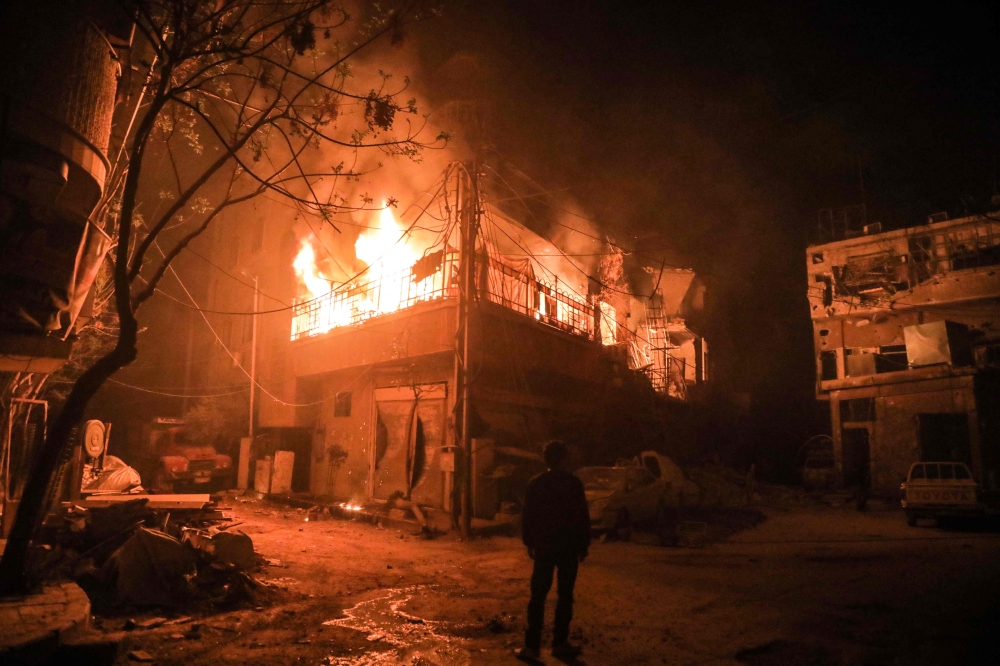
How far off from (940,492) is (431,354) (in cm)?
1364

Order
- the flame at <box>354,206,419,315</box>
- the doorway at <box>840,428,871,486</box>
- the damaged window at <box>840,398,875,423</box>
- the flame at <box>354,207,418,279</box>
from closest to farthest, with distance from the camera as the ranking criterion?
the flame at <box>354,206,419,315</box>
the flame at <box>354,207,418,279</box>
the doorway at <box>840,428,871,486</box>
the damaged window at <box>840,398,875,423</box>

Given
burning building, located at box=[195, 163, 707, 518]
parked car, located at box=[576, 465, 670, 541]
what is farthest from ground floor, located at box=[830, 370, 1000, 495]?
parked car, located at box=[576, 465, 670, 541]

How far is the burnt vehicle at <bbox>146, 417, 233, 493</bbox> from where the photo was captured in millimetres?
19766

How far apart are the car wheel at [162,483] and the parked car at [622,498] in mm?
13873

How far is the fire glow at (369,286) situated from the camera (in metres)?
17.9

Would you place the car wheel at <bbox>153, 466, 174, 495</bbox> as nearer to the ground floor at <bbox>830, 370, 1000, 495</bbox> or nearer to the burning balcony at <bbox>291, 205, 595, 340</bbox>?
the burning balcony at <bbox>291, 205, 595, 340</bbox>

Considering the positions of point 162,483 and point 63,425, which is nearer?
point 63,425

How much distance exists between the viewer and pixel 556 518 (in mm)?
5402

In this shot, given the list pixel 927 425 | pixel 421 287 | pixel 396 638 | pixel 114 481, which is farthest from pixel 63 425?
pixel 927 425

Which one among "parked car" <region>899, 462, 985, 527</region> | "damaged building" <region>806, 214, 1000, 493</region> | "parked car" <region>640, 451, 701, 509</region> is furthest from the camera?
"damaged building" <region>806, 214, 1000, 493</region>

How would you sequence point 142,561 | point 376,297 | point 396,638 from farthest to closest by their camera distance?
point 376,297
point 142,561
point 396,638

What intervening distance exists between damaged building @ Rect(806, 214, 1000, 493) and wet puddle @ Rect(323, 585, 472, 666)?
22163mm

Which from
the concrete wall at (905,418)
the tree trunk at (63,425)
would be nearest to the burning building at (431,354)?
the tree trunk at (63,425)

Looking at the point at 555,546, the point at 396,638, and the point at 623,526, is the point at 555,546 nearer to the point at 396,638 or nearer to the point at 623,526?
the point at 396,638
